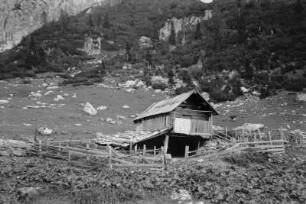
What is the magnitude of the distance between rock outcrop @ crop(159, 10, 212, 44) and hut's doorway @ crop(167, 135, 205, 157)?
6590 centimetres

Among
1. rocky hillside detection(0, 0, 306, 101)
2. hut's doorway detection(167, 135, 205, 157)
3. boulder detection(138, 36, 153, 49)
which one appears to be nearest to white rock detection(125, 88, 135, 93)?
rocky hillside detection(0, 0, 306, 101)

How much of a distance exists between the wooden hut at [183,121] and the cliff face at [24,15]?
10568cm

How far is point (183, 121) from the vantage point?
35594mm

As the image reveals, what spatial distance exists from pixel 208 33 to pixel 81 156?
226 ft

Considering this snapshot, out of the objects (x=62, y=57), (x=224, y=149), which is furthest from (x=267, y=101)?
(x=62, y=57)

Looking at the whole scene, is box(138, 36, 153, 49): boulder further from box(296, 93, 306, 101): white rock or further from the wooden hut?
the wooden hut

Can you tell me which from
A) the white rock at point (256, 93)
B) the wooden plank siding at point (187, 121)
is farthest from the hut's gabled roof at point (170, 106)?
the white rock at point (256, 93)

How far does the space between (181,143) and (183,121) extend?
337 centimetres

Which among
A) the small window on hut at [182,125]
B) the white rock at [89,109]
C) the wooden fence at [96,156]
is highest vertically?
the white rock at [89,109]

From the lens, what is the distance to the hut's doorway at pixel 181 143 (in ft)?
121

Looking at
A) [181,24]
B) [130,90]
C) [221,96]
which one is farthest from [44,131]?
[181,24]

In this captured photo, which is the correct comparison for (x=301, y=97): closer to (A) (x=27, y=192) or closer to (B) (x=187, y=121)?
(B) (x=187, y=121)

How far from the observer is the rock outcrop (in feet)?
339

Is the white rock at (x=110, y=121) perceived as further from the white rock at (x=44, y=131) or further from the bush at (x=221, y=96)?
the bush at (x=221, y=96)
